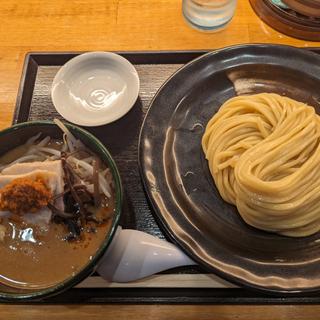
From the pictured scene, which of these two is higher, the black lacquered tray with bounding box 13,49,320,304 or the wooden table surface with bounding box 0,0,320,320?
the wooden table surface with bounding box 0,0,320,320

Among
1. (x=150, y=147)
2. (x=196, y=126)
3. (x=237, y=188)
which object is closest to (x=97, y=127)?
(x=150, y=147)

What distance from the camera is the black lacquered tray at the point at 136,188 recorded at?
5.07 feet

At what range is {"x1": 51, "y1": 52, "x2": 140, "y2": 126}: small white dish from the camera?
1911mm

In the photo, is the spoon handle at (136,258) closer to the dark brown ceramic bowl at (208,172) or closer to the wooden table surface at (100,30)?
the dark brown ceramic bowl at (208,172)

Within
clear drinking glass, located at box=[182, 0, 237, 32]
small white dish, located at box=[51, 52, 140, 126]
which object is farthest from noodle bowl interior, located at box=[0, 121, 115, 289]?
clear drinking glass, located at box=[182, 0, 237, 32]

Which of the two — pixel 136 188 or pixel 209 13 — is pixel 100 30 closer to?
pixel 209 13

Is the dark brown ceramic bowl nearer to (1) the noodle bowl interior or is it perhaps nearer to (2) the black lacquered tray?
(2) the black lacquered tray

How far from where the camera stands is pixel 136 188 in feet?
5.90

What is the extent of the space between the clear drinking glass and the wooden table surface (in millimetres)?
44

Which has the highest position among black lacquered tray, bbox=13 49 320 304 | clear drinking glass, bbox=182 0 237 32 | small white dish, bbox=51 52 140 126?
clear drinking glass, bbox=182 0 237 32

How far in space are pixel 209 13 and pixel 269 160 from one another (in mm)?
1033

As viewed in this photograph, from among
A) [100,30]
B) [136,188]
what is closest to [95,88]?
[100,30]

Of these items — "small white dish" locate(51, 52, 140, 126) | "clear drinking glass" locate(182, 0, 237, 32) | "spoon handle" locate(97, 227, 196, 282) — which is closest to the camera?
"spoon handle" locate(97, 227, 196, 282)

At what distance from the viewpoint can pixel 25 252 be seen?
143 centimetres
